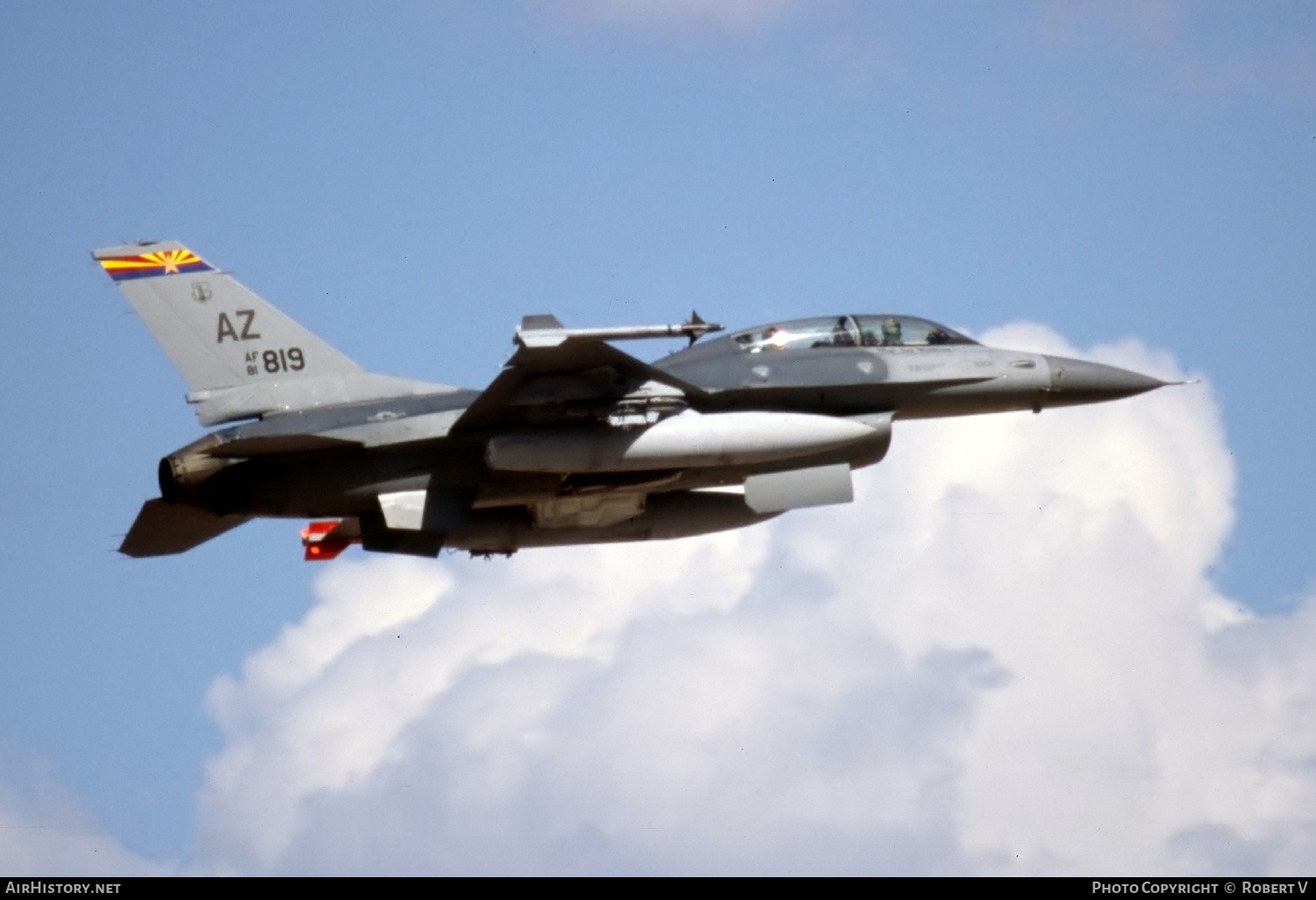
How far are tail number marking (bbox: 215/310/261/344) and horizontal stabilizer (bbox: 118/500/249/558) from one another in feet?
7.20

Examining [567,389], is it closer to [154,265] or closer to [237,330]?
[237,330]

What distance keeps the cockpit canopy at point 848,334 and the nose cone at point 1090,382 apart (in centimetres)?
124

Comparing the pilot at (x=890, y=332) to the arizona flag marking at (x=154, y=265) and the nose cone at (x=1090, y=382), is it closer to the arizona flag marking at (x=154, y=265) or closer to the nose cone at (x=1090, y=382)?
the nose cone at (x=1090, y=382)

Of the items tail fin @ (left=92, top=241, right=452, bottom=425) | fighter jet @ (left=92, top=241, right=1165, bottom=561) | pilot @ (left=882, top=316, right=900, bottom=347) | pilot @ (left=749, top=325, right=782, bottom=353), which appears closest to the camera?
fighter jet @ (left=92, top=241, right=1165, bottom=561)

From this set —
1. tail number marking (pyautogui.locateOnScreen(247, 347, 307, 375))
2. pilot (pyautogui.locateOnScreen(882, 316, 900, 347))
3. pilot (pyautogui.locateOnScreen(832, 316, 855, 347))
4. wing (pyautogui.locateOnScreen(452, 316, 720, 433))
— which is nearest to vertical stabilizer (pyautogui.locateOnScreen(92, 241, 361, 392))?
tail number marking (pyautogui.locateOnScreen(247, 347, 307, 375))

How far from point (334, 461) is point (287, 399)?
105 centimetres

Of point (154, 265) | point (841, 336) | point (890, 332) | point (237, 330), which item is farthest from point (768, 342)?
point (154, 265)

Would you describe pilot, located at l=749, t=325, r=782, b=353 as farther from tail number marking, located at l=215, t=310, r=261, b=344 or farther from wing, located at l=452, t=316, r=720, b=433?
tail number marking, located at l=215, t=310, r=261, b=344

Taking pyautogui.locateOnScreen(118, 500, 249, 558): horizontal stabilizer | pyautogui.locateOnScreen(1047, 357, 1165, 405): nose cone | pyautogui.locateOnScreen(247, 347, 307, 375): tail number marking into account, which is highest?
pyautogui.locateOnScreen(247, 347, 307, 375): tail number marking

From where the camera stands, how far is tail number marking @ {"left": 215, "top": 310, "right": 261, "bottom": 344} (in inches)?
1086

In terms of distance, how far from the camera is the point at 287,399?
27.4 meters
